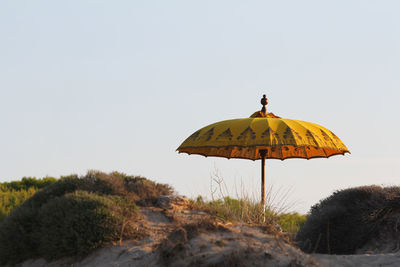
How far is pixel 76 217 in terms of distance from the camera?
8.27 m

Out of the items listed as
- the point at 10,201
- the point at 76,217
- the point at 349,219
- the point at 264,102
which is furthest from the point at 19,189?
the point at 349,219

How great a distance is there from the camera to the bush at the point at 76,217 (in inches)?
322

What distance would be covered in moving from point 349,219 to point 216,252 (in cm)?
458

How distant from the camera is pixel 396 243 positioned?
8.63 meters

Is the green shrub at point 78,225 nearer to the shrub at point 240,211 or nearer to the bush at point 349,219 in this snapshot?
the shrub at point 240,211

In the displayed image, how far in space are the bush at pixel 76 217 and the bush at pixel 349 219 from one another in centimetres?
359

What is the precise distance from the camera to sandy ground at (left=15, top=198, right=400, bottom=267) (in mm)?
5684

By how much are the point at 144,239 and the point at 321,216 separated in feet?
13.2

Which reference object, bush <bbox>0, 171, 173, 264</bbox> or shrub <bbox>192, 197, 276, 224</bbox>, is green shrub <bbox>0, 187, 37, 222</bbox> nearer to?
bush <bbox>0, 171, 173, 264</bbox>

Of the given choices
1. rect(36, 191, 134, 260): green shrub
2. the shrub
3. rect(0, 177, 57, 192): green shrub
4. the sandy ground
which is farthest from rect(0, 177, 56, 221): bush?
the sandy ground

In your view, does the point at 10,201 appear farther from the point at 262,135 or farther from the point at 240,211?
the point at 262,135

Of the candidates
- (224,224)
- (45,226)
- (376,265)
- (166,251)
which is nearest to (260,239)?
(224,224)

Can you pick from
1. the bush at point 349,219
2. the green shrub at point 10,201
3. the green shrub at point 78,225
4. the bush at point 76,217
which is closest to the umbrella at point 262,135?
the bush at point 349,219

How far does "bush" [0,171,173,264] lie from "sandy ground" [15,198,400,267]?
418 mm
